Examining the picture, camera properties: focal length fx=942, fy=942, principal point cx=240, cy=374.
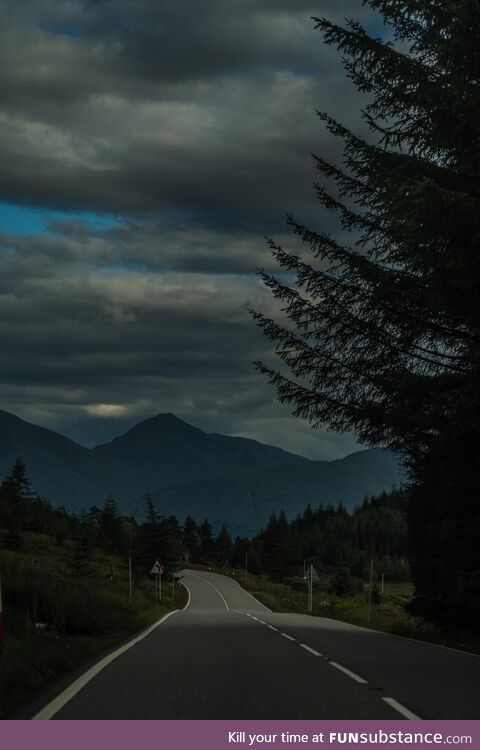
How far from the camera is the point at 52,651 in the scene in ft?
45.1

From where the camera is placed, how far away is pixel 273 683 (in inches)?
433

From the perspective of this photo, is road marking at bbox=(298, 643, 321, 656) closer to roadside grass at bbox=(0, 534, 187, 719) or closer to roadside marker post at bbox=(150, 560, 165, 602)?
roadside grass at bbox=(0, 534, 187, 719)

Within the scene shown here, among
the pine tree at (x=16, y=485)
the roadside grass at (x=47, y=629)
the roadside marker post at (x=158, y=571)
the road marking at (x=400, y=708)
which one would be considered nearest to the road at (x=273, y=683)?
the road marking at (x=400, y=708)

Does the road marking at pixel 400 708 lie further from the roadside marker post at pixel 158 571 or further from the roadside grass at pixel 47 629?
the roadside marker post at pixel 158 571

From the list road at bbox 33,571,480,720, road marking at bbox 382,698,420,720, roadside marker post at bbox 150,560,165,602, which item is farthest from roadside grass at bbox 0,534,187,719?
roadside marker post at bbox 150,560,165,602

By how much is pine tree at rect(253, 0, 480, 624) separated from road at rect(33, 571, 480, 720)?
4.27 metres

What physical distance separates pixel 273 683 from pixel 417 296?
1036 centimetres

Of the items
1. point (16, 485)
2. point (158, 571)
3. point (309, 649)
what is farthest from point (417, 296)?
point (16, 485)

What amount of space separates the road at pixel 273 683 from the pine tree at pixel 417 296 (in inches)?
168

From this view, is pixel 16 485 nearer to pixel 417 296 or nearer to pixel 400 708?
pixel 417 296

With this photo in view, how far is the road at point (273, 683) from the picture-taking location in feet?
28.9

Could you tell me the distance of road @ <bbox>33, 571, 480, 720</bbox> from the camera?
28.9ft
